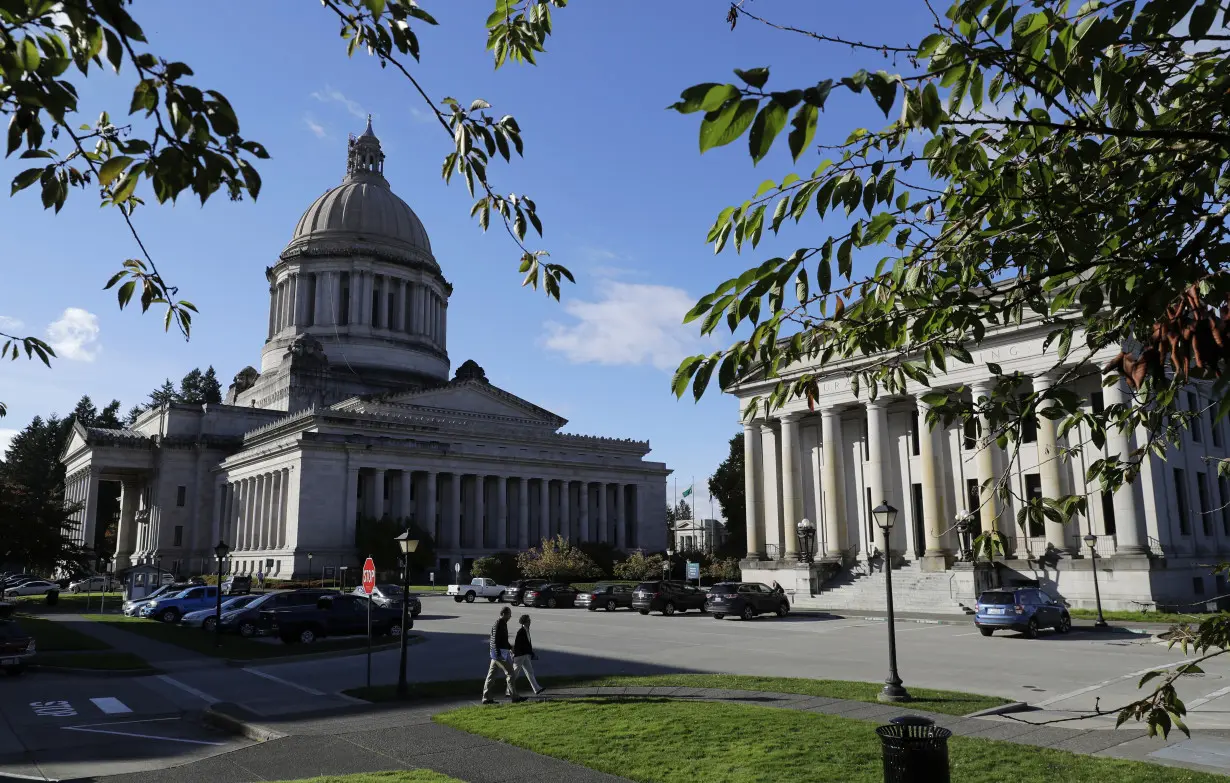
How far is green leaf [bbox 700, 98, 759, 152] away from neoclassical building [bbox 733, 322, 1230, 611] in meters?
29.9

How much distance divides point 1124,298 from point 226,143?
16.6ft

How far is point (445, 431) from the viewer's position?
82.5 m

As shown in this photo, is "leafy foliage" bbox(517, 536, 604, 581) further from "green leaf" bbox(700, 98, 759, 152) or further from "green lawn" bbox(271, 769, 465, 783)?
"green leaf" bbox(700, 98, 759, 152)

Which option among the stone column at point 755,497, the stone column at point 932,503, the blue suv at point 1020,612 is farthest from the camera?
the stone column at point 755,497

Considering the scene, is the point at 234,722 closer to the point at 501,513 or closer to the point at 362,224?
the point at 501,513

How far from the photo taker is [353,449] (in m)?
74.9

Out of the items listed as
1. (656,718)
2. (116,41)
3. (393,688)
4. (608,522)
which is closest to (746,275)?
(116,41)

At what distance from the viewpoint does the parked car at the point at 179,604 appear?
4009 centimetres

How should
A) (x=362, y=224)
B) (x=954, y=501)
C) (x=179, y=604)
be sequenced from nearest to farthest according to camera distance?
(x=179, y=604) < (x=954, y=501) < (x=362, y=224)

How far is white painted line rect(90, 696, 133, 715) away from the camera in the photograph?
57.3ft

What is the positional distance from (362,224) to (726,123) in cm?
10963

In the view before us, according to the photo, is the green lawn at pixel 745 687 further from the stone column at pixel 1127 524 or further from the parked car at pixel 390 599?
the stone column at pixel 1127 524

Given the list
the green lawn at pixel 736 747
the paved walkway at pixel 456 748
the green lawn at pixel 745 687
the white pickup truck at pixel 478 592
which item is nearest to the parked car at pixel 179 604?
the white pickup truck at pixel 478 592

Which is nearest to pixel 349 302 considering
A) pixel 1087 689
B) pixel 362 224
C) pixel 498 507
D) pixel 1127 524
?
pixel 362 224
